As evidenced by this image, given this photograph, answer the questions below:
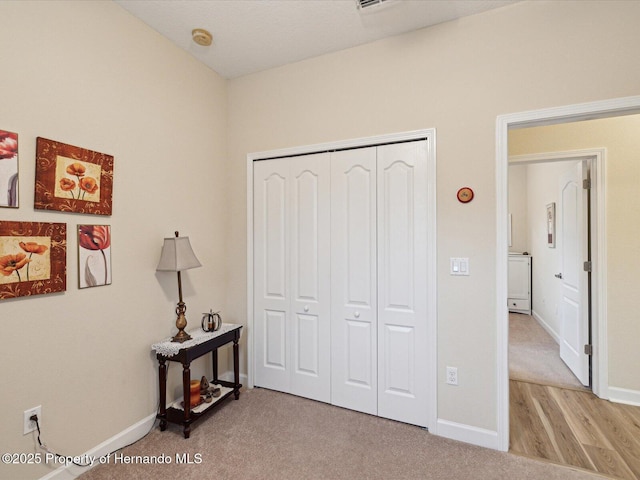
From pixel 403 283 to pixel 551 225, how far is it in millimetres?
3490

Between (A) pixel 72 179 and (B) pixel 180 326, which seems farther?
(B) pixel 180 326

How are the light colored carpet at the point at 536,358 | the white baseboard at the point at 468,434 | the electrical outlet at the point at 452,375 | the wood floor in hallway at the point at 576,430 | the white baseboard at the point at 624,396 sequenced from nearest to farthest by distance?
1. the wood floor in hallway at the point at 576,430
2. the white baseboard at the point at 468,434
3. the electrical outlet at the point at 452,375
4. the white baseboard at the point at 624,396
5. the light colored carpet at the point at 536,358

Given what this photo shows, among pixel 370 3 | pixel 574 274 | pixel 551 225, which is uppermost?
pixel 370 3

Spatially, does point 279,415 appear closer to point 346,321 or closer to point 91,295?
point 346,321

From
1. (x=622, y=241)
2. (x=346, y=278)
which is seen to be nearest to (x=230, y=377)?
(x=346, y=278)

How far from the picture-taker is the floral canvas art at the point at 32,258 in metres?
1.49

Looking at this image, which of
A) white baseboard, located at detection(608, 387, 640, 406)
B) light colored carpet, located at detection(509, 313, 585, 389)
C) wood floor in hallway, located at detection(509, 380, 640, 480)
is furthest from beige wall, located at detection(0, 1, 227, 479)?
white baseboard, located at detection(608, 387, 640, 406)

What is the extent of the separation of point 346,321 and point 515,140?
8.03 ft

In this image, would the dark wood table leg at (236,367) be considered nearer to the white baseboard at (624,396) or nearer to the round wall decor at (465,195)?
the round wall decor at (465,195)

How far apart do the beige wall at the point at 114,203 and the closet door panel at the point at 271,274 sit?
1.45 feet

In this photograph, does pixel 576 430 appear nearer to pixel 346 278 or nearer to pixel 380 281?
pixel 380 281

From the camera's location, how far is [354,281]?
2.44 m

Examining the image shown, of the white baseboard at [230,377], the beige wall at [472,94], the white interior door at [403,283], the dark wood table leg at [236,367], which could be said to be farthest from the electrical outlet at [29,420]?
the beige wall at [472,94]

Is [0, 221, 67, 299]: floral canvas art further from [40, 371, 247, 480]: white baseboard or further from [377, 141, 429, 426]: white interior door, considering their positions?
[377, 141, 429, 426]: white interior door
